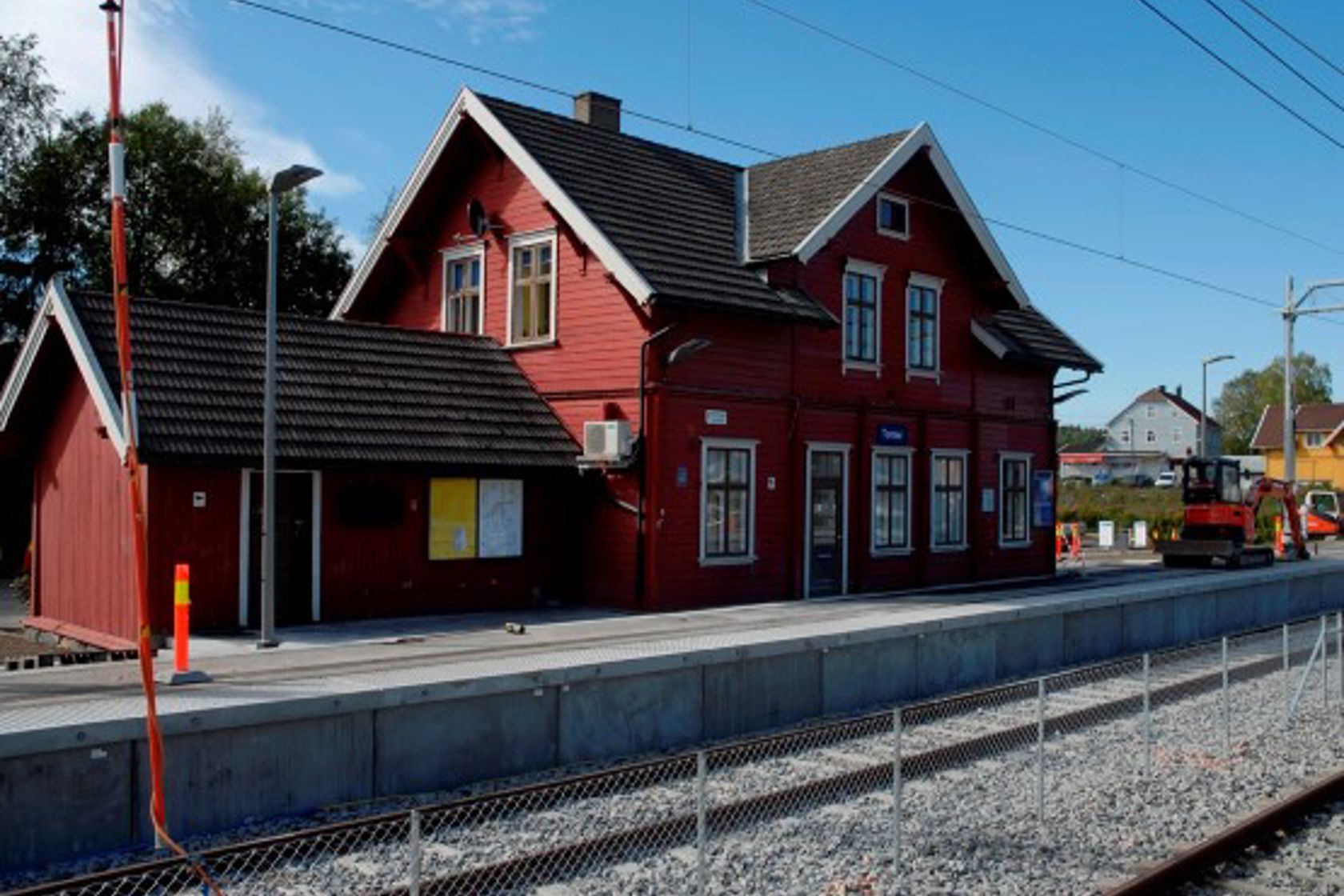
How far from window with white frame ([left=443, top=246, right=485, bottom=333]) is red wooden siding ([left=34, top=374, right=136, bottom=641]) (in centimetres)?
712

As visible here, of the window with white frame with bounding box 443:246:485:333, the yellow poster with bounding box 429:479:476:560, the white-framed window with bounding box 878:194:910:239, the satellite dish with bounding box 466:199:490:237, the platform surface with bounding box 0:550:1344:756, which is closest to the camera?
the platform surface with bounding box 0:550:1344:756

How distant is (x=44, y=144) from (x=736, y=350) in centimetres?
2798

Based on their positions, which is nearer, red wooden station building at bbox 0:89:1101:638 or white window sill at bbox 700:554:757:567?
red wooden station building at bbox 0:89:1101:638

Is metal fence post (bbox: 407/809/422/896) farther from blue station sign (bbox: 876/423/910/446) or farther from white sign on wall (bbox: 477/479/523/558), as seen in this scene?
blue station sign (bbox: 876/423/910/446)

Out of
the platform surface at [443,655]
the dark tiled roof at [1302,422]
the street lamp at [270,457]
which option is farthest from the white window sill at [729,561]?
the dark tiled roof at [1302,422]

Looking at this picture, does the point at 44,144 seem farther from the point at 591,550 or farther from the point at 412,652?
the point at 412,652

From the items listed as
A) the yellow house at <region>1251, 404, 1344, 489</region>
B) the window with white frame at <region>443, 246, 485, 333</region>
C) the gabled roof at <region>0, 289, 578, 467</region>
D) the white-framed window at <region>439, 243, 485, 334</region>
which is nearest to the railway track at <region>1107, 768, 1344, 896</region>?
the gabled roof at <region>0, 289, 578, 467</region>

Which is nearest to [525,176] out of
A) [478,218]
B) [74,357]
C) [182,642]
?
[478,218]

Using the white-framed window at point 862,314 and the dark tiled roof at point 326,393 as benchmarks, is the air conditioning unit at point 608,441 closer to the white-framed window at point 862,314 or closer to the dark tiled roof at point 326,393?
the dark tiled roof at point 326,393

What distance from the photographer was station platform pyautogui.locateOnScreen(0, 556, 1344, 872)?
27.9ft

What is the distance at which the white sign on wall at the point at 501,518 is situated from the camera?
18.7 m

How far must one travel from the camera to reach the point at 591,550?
65.0 feet

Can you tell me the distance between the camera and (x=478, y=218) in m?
22.0

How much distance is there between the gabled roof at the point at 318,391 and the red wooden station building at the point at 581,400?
0.15ft
